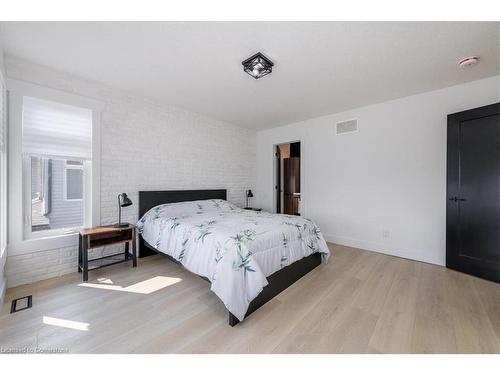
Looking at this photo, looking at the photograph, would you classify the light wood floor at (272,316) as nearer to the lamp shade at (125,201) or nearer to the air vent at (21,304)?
the air vent at (21,304)

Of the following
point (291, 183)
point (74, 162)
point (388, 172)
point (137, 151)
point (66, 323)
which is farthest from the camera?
point (291, 183)

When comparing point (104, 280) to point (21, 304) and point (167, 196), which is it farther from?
point (167, 196)

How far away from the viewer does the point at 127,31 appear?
5.50 ft

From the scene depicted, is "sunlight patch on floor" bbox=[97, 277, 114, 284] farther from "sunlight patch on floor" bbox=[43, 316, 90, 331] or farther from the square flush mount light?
the square flush mount light

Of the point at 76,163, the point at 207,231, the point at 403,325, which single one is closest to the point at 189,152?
the point at 76,163

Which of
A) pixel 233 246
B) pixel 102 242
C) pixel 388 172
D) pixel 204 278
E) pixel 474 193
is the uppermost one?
pixel 388 172

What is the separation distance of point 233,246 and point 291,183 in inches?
155

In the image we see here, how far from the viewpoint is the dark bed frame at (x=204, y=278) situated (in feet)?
6.08

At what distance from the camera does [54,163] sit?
241cm

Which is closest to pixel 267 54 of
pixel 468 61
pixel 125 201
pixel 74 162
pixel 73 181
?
pixel 468 61
